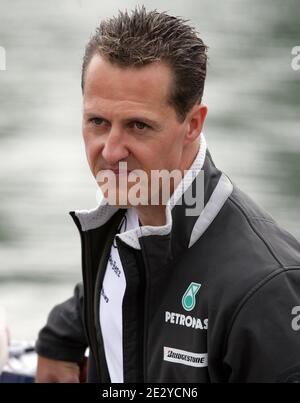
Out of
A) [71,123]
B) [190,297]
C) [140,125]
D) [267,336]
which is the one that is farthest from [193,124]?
[71,123]

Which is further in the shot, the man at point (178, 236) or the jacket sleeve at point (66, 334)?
the jacket sleeve at point (66, 334)

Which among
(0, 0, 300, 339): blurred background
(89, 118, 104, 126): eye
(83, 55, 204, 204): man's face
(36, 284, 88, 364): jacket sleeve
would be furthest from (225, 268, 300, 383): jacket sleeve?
(0, 0, 300, 339): blurred background

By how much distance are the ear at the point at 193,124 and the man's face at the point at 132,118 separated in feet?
0.07

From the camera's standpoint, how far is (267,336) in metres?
1.58

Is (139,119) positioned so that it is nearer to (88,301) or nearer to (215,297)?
(215,297)

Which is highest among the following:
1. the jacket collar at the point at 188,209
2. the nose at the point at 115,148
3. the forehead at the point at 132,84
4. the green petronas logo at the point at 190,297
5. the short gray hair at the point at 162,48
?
the short gray hair at the point at 162,48

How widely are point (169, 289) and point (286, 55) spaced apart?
230cm

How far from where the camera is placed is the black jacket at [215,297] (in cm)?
159

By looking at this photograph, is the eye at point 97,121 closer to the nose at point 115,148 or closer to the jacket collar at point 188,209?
the nose at point 115,148

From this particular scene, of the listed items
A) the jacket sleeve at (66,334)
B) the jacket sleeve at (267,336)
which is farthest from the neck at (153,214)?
the jacket sleeve at (66,334)

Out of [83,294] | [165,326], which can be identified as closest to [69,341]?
Answer: [83,294]

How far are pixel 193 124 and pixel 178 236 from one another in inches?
7.9

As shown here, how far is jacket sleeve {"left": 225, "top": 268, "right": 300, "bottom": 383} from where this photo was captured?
1.58m

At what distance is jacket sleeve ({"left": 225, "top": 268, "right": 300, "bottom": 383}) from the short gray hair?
35 centimetres
